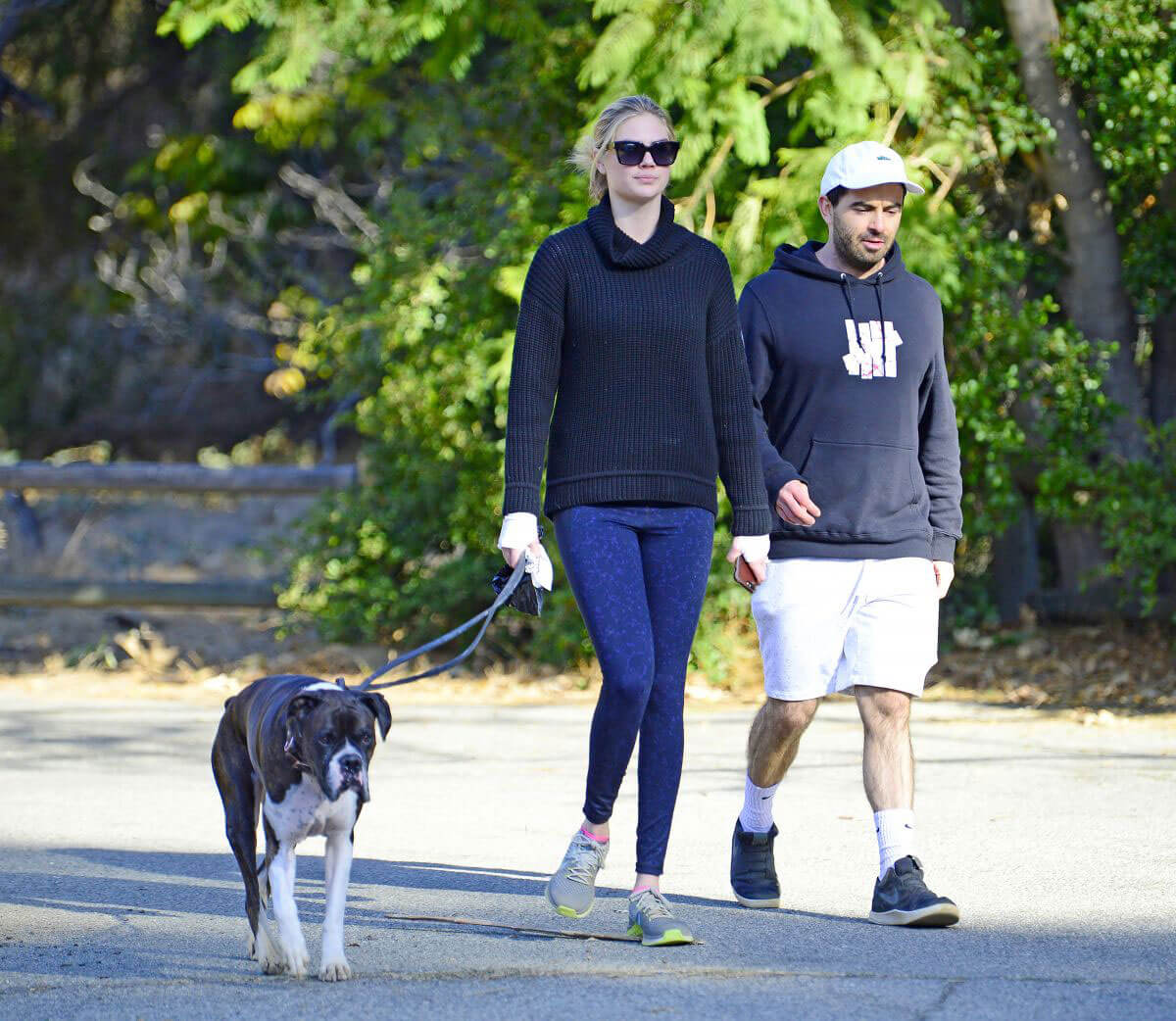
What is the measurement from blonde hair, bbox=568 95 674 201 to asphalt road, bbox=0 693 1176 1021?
2.12 metres

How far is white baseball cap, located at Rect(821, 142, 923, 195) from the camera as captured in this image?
527 centimetres

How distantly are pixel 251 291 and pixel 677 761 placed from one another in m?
14.7

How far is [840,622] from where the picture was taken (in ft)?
17.6

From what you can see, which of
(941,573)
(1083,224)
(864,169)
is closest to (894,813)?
(941,573)

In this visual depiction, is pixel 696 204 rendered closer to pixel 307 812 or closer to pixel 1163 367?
pixel 1163 367

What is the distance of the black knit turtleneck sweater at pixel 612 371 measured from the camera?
15.9ft

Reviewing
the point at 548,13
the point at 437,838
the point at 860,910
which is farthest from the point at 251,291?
the point at 860,910

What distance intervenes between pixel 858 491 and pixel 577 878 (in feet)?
4.59

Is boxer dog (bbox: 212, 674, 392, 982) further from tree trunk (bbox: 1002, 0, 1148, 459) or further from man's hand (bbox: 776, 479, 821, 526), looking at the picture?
tree trunk (bbox: 1002, 0, 1148, 459)

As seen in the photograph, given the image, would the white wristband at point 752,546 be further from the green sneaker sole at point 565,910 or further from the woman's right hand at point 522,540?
the green sneaker sole at point 565,910

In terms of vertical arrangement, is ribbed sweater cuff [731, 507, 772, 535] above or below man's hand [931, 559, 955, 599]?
above

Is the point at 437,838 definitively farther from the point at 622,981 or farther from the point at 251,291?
the point at 251,291

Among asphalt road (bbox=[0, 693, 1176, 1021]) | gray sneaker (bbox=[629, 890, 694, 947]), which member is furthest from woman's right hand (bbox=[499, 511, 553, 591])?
asphalt road (bbox=[0, 693, 1176, 1021])

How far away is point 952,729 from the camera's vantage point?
9250mm
